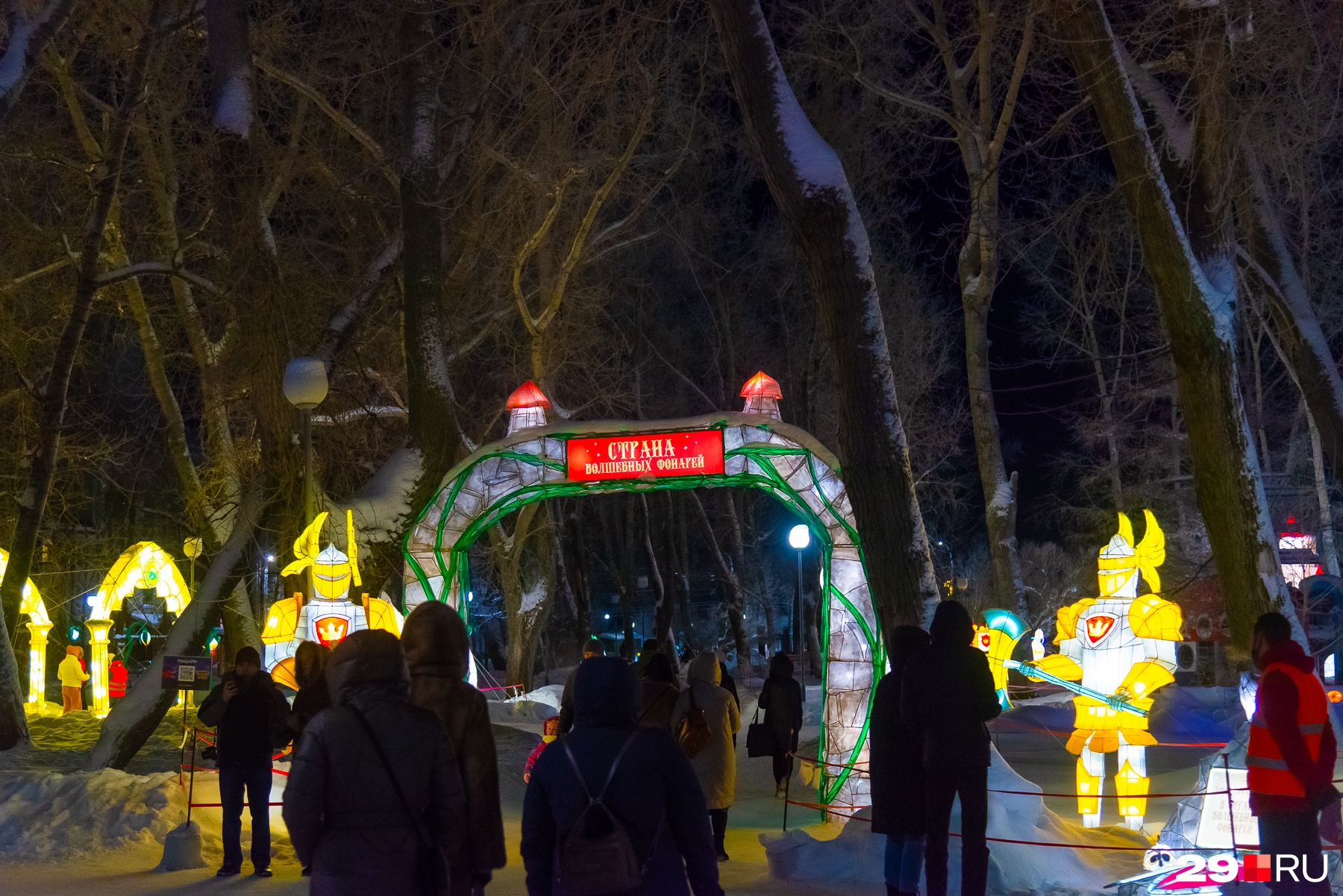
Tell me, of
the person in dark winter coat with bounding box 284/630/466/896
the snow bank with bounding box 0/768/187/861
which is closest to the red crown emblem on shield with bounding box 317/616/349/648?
the snow bank with bounding box 0/768/187/861

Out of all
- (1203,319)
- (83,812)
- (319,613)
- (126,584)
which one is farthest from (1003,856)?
(126,584)

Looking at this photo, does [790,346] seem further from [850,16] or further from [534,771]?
[534,771]

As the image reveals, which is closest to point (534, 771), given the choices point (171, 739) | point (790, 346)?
point (171, 739)

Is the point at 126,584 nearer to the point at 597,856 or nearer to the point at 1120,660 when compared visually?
the point at 1120,660

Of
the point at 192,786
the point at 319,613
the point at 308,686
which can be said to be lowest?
the point at 192,786

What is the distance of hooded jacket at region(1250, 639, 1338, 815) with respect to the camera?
6.16 m

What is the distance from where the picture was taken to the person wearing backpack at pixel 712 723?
29.5ft

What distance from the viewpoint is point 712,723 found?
357 inches

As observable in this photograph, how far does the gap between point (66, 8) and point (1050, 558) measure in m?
48.6

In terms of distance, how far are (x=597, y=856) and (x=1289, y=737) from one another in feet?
13.3

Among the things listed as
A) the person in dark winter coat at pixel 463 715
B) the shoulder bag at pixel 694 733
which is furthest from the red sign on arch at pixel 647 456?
the person in dark winter coat at pixel 463 715

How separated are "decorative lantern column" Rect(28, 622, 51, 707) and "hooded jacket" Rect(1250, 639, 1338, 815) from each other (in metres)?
24.8

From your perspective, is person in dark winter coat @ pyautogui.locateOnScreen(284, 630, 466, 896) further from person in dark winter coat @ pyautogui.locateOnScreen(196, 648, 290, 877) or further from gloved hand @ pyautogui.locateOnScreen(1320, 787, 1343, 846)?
gloved hand @ pyautogui.locateOnScreen(1320, 787, 1343, 846)

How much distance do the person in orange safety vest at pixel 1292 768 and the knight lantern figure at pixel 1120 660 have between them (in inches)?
177
